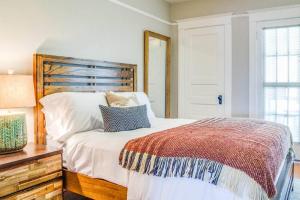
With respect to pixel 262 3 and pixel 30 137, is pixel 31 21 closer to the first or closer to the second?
pixel 30 137

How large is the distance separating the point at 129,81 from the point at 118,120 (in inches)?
55.2

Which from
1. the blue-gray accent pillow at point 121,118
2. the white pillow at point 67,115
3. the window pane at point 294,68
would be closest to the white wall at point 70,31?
the white pillow at point 67,115

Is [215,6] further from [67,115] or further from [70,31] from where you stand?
[67,115]

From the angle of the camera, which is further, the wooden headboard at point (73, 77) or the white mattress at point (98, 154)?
the wooden headboard at point (73, 77)

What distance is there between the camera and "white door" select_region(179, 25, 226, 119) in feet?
15.1

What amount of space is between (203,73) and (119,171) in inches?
121

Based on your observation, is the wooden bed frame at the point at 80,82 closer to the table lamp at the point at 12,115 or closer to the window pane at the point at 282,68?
the table lamp at the point at 12,115

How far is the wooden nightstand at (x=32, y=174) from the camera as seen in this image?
6.15ft

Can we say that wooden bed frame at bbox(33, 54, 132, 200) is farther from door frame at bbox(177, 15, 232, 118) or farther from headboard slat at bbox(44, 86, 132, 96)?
door frame at bbox(177, 15, 232, 118)

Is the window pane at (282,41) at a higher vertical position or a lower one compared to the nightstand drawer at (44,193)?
higher

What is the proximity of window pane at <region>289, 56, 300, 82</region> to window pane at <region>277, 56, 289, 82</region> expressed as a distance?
61 millimetres

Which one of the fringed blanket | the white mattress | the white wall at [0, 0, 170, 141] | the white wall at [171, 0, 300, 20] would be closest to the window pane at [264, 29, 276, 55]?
the white wall at [171, 0, 300, 20]

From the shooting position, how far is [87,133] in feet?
8.22

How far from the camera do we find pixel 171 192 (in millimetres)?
1815
